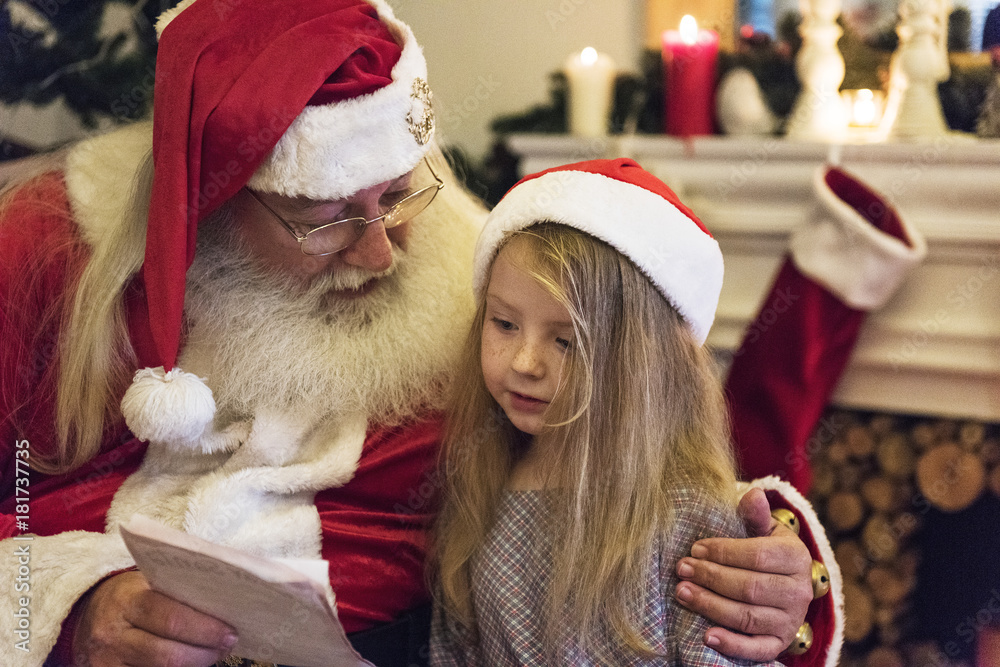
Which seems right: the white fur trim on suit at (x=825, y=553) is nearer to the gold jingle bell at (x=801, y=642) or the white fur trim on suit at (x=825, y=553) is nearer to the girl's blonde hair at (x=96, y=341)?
the gold jingle bell at (x=801, y=642)

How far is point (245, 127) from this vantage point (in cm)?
114

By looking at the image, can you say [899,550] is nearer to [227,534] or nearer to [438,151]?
[438,151]

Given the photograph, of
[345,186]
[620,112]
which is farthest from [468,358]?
[620,112]

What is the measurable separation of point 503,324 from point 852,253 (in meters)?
0.89

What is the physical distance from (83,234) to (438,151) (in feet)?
2.11

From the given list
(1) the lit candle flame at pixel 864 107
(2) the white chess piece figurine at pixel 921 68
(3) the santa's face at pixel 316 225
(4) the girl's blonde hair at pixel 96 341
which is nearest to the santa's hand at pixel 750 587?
(3) the santa's face at pixel 316 225

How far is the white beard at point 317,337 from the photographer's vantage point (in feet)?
4.34

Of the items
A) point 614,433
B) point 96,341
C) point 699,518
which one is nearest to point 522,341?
point 614,433

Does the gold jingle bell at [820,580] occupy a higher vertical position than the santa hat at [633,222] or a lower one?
lower

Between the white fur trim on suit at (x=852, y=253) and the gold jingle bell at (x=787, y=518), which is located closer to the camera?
the gold jingle bell at (x=787, y=518)

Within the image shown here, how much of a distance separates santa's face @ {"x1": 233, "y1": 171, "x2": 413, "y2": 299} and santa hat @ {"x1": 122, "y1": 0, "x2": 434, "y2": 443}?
0.05m

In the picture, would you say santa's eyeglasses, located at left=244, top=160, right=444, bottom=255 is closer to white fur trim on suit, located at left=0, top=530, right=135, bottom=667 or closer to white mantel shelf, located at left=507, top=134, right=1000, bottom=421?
white fur trim on suit, located at left=0, top=530, right=135, bottom=667

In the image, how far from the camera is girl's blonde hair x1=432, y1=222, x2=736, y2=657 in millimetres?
1098

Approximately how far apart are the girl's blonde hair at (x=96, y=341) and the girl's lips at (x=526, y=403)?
633 mm
